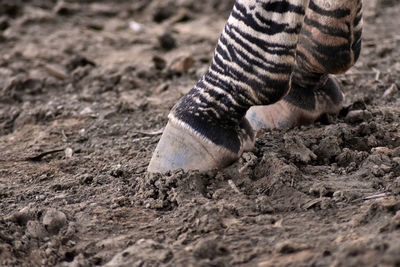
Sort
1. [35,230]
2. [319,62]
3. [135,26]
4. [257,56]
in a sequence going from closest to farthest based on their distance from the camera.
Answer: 1. [35,230]
2. [257,56]
3. [319,62]
4. [135,26]

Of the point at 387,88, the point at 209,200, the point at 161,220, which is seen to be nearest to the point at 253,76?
the point at 209,200

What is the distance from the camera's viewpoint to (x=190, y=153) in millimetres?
1769

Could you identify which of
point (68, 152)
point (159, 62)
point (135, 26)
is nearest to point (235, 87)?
point (68, 152)

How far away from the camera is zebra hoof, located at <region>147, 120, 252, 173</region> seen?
5.79 ft

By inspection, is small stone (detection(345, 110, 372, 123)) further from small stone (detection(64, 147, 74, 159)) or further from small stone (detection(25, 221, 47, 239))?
small stone (detection(25, 221, 47, 239))

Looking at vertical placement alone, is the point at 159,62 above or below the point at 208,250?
below

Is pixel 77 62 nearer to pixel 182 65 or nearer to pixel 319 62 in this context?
pixel 182 65

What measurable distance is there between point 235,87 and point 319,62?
0.59 meters

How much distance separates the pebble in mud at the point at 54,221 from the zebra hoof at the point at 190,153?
41 cm

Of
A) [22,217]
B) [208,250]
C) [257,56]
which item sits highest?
[257,56]

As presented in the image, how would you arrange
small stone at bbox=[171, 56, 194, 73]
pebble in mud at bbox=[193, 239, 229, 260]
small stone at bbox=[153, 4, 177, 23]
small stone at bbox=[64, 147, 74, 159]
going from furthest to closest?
small stone at bbox=[153, 4, 177, 23], small stone at bbox=[171, 56, 194, 73], small stone at bbox=[64, 147, 74, 159], pebble in mud at bbox=[193, 239, 229, 260]

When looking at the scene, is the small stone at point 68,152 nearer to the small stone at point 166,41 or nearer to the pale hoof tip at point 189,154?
the pale hoof tip at point 189,154

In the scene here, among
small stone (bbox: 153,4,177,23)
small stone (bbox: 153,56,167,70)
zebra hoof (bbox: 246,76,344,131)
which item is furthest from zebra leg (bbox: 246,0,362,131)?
small stone (bbox: 153,4,177,23)

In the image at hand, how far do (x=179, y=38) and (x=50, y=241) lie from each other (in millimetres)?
3022
